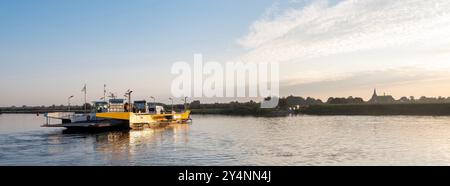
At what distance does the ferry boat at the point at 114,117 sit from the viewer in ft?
253

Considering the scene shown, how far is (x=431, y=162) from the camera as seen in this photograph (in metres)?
33.6

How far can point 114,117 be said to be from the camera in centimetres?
7762

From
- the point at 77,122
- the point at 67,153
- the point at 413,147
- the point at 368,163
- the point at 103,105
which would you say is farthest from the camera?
the point at 103,105

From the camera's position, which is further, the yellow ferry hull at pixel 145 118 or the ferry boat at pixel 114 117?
the yellow ferry hull at pixel 145 118

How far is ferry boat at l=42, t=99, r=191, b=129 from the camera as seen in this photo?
77250mm

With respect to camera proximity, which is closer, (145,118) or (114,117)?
(114,117)

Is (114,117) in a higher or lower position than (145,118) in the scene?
higher

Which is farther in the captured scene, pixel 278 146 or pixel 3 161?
Answer: pixel 278 146

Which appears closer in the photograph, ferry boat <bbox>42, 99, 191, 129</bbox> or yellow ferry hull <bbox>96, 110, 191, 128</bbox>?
ferry boat <bbox>42, 99, 191, 129</bbox>
